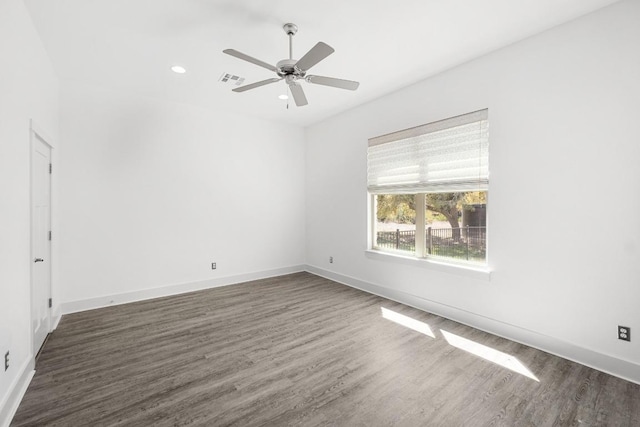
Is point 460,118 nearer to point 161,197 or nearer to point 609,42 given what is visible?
point 609,42

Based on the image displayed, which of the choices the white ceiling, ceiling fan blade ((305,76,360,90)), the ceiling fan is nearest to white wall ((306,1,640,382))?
Result: the white ceiling

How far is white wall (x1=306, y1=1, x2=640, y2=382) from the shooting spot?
7.65 feet

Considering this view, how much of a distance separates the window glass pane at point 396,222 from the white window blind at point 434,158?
0.18 meters

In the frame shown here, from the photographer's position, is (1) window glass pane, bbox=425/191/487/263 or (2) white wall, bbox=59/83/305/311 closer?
(1) window glass pane, bbox=425/191/487/263

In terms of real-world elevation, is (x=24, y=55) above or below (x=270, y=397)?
above

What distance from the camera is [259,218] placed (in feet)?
18.0

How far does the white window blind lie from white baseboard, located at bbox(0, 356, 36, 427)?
4.24 m

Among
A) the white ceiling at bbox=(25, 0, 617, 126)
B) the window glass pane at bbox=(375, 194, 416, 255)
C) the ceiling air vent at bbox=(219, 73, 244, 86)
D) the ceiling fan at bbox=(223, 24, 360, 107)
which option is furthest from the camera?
the window glass pane at bbox=(375, 194, 416, 255)

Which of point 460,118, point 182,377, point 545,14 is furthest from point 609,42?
point 182,377

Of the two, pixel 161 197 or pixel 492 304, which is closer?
pixel 492 304

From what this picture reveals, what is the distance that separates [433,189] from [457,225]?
1.77 ft

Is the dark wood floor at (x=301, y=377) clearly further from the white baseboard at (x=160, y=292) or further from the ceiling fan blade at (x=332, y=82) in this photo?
the ceiling fan blade at (x=332, y=82)

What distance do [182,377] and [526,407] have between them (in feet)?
8.59

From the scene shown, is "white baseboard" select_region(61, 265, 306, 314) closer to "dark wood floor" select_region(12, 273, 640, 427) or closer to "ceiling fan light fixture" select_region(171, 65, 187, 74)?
"dark wood floor" select_region(12, 273, 640, 427)
